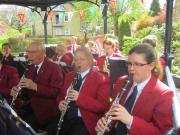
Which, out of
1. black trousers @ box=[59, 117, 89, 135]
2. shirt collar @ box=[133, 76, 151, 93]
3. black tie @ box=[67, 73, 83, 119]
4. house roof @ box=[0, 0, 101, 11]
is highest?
house roof @ box=[0, 0, 101, 11]

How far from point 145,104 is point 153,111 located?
9 centimetres

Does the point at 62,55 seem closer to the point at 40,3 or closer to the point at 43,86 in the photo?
the point at 40,3

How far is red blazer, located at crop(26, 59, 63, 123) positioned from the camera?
5.08 metres

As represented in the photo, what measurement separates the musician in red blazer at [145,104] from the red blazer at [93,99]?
0.62m

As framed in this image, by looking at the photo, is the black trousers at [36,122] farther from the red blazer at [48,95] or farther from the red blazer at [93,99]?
the red blazer at [93,99]

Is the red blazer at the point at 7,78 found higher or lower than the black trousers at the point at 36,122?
higher

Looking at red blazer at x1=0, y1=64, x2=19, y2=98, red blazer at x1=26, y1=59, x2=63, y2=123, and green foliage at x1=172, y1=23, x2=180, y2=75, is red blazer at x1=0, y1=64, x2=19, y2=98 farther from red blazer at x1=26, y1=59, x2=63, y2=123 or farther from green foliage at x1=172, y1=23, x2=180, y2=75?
green foliage at x1=172, y1=23, x2=180, y2=75

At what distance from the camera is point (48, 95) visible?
5031 millimetres

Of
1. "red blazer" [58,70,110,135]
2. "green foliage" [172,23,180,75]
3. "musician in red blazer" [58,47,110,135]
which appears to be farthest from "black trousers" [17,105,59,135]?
"green foliage" [172,23,180,75]

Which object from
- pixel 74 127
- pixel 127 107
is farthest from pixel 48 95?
pixel 127 107

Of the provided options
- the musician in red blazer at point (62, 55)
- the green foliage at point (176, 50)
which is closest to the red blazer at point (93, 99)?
the musician in red blazer at point (62, 55)

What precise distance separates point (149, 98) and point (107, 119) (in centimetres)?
41

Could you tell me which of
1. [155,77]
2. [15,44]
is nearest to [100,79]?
[155,77]

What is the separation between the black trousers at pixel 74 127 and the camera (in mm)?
4141
